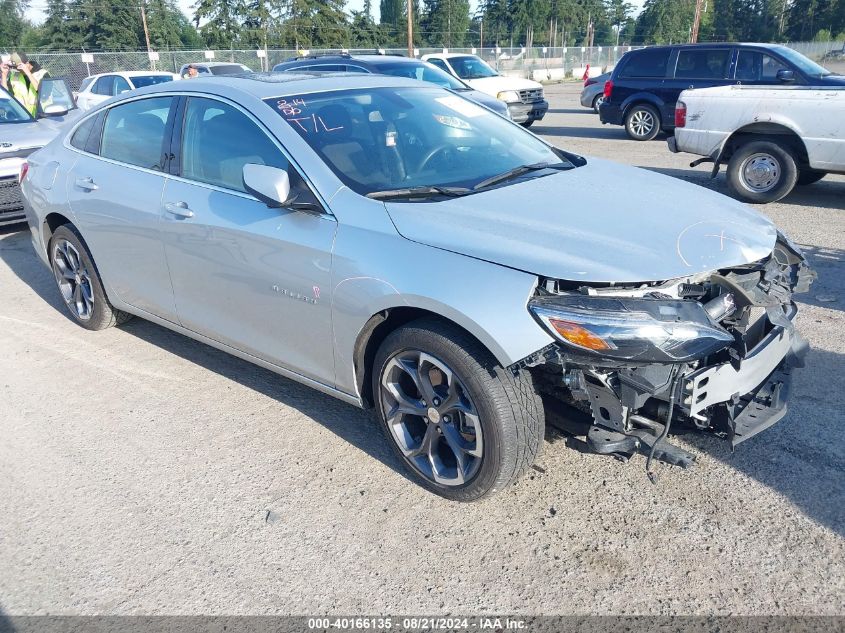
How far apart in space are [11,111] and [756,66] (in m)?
11.5

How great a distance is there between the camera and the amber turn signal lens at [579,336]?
2670 mm

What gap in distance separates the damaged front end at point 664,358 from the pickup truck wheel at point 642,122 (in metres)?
12.0

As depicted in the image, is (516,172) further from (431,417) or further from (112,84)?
(112,84)

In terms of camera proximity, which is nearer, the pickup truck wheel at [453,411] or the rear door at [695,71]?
the pickup truck wheel at [453,411]

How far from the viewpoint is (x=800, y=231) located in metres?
7.17

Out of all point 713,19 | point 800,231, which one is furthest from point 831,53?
point 800,231

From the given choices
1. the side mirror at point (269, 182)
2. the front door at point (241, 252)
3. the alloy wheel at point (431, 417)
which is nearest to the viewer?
the alloy wheel at point (431, 417)

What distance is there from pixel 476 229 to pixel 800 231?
5488 mm

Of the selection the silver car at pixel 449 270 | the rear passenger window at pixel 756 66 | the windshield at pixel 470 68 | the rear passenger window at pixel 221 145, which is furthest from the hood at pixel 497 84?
the rear passenger window at pixel 221 145

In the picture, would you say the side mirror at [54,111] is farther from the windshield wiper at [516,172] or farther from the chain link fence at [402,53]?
the chain link fence at [402,53]

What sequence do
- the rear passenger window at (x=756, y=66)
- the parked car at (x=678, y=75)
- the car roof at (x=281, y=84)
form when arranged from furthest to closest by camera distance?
1. the rear passenger window at (x=756, y=66)
2. the parked car at (x=678, y=75)
3. the car roof at (x=281, y=84)

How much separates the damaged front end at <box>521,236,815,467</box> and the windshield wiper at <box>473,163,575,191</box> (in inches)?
38.2

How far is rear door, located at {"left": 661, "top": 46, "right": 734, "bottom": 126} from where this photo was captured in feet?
41.9

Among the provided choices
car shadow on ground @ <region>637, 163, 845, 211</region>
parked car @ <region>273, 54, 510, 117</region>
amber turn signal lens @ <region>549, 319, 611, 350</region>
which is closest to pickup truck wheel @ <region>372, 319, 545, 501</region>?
amber turn signal lens @ <region>549, 319, 611, 350</region>
